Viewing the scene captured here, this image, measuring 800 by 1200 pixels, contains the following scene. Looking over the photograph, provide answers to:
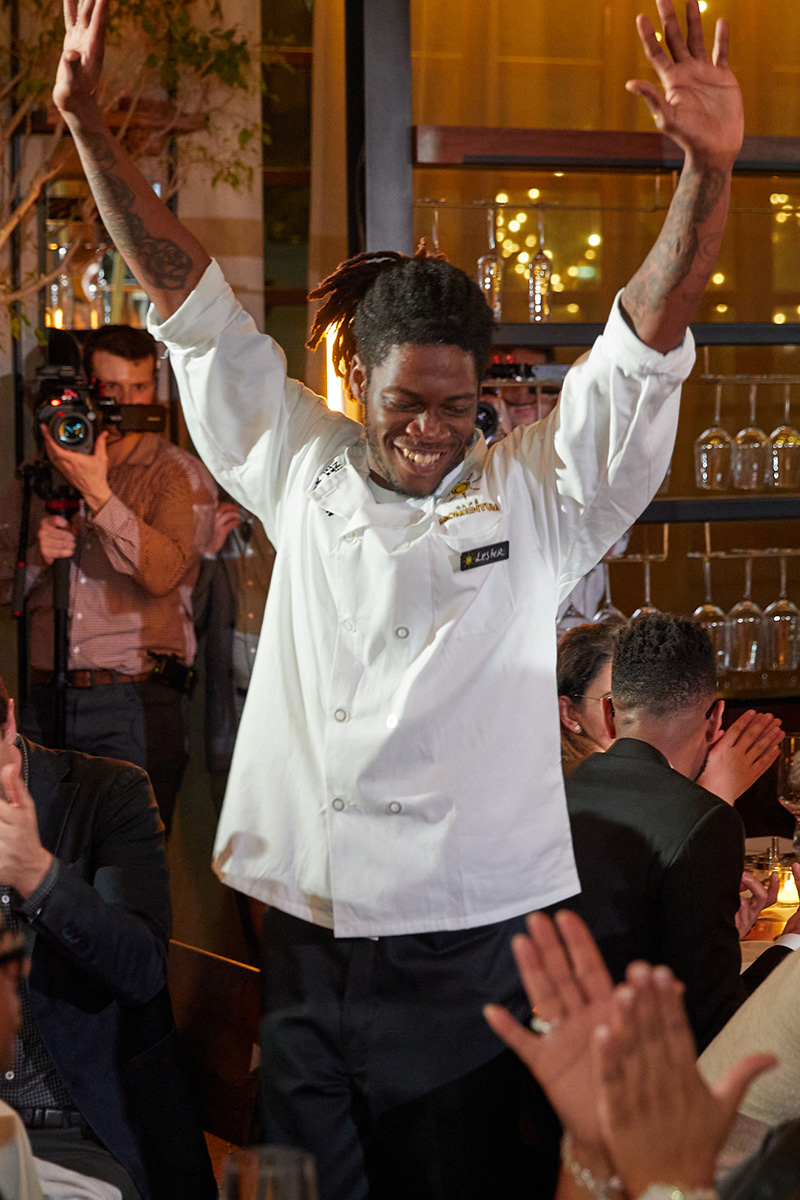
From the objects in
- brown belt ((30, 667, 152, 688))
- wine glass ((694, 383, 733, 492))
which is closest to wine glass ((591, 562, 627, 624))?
wine glass ((694, 383, 733, 492))

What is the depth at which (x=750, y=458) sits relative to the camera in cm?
317

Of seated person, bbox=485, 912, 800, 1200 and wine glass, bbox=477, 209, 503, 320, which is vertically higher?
wine glass, bbox=477, 209, 503, 320

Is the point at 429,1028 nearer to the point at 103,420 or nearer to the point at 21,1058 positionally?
the point at 21,1058

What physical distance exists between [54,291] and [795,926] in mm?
3363

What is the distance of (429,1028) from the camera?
140 centimetres

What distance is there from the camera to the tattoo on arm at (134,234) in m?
1.42

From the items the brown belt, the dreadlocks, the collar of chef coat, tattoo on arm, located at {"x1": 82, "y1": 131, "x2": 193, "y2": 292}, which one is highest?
tattoo on arm, located at {"x1": 82, "y1": 131, "x2": 193, "y2": 292}

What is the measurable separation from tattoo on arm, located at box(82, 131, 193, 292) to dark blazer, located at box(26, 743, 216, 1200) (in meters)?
0.73

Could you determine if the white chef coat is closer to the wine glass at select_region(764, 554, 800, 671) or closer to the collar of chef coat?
the collar of chef coat

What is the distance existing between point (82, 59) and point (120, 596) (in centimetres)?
236

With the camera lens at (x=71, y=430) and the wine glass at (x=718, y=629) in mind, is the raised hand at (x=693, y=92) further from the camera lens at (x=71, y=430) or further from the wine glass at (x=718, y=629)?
the camera lens at (x=71, y=430)

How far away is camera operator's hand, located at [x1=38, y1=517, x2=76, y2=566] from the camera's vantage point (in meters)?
3.40

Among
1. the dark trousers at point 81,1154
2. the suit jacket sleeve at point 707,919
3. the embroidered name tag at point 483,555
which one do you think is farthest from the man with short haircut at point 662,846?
the dark trousers at point 81,1154

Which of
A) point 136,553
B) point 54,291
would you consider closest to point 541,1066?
point 136,553
